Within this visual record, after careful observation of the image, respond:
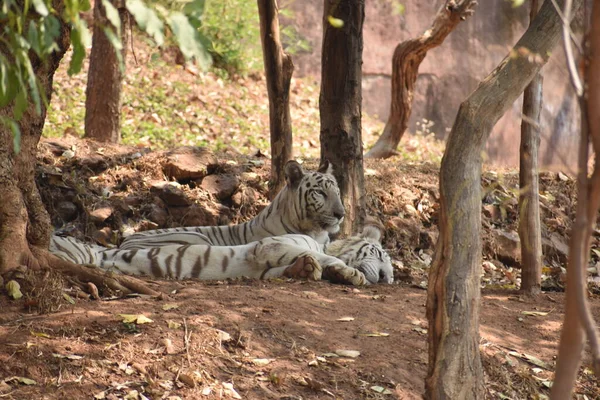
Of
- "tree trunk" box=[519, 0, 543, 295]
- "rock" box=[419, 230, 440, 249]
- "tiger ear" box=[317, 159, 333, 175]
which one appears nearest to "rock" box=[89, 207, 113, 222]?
"tiger ear" box=[317, 159, 333, 175]

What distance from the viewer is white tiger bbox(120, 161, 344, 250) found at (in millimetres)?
7645

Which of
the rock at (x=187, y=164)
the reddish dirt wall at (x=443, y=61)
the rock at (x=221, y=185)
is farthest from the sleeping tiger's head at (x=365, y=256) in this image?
the reddish dirt wall at (x=443, y=61)

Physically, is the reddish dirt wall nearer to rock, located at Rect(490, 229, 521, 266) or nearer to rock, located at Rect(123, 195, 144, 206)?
rock, located at Rect(490, 229, 521, 266)

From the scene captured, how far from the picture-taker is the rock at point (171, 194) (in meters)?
8.77

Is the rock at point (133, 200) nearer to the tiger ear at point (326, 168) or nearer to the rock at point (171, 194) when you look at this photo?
the rock at point (171, 194)

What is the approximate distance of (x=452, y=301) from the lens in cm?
369

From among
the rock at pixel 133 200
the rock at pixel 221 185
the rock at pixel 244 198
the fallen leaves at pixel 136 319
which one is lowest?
the fallen leaves at pixel 136 319

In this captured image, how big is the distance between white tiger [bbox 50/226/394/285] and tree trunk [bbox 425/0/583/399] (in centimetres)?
291

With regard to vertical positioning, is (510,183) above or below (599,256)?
above

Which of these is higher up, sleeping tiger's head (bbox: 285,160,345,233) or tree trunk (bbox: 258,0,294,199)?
tree trunk (bbox: 258,0,294,199)

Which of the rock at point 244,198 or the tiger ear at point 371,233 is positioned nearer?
the tiger ear at point 371,233

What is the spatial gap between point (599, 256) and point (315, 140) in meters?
7.28

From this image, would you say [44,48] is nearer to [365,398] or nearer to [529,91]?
[365,398]

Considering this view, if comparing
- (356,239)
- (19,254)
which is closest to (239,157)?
(356,239)
